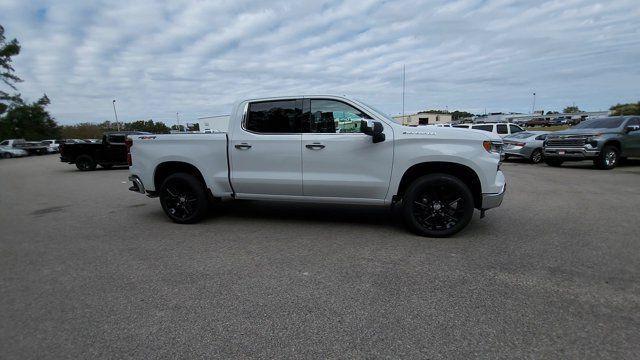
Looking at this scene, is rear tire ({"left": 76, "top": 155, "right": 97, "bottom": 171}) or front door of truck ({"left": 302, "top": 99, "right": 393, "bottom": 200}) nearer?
front door of truck ({"left": 302, "top": 99, "right": 393, "bottom": 200})

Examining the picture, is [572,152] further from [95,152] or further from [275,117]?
[95,152]

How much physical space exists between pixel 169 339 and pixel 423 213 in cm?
355

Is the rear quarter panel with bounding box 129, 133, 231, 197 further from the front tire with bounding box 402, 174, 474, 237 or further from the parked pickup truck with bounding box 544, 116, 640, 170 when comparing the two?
the parked pickup truck with bounding box 544, 116, 640, 170

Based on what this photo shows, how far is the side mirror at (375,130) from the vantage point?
4930 mm

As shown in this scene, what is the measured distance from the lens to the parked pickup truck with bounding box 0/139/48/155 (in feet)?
128

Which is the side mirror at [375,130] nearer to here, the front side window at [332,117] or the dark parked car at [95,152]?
the front side window at [332,117]

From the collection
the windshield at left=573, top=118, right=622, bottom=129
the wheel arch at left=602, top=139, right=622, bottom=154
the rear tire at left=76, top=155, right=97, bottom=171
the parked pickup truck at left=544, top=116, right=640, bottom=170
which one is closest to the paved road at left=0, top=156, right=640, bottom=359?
the parked pickup truck at left=544, top=116, right=640, bottom=170

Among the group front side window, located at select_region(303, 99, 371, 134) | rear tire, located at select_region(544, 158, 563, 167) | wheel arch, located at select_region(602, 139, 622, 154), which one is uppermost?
front side window, located at select_region(303, 99, 371, 134)

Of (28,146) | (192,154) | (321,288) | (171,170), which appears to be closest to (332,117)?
(192,154)

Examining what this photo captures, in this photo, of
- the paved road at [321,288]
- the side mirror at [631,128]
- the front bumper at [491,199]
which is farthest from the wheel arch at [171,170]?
the side mirror at [631,128]

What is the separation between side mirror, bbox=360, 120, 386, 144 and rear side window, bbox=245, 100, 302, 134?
100 centimetres

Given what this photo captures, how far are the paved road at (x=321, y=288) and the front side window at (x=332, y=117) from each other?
1482mm

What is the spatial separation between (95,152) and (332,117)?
625 inches

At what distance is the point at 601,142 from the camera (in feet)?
43.4
